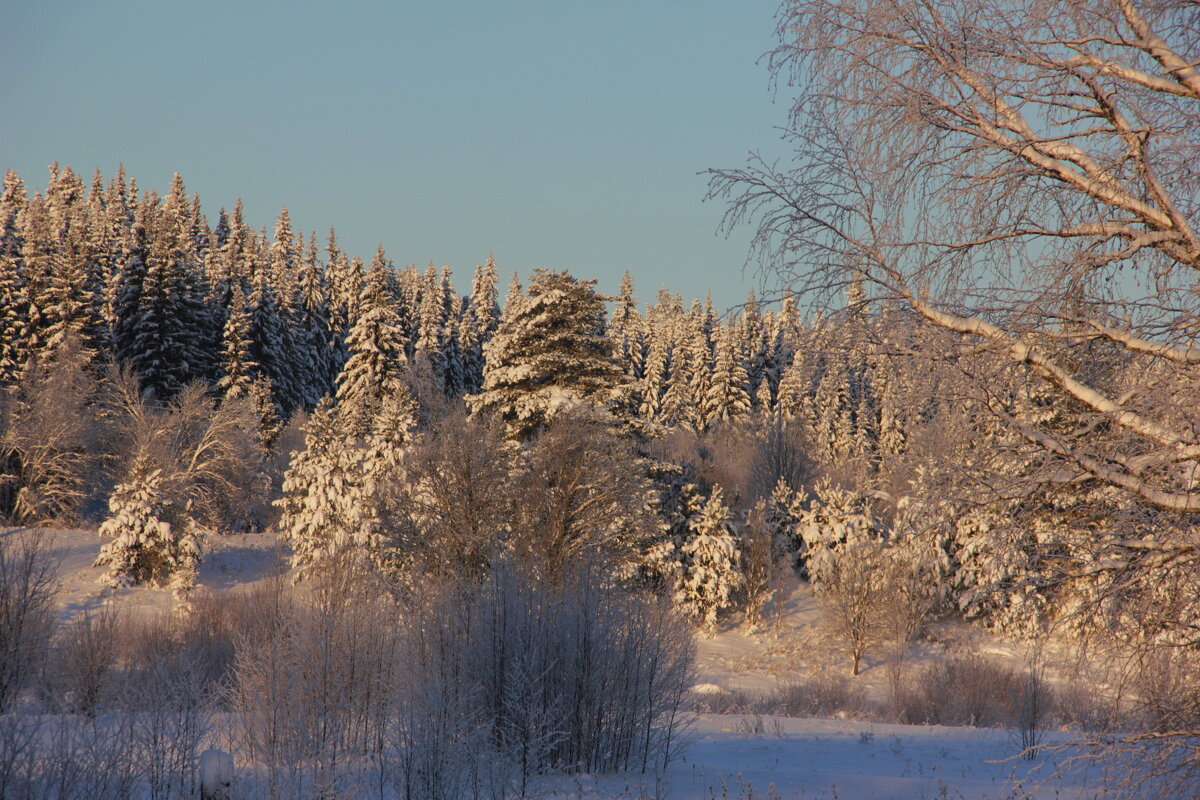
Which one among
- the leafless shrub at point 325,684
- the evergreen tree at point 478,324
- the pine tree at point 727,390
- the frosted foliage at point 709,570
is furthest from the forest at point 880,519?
the evergreen tree at point 478,324

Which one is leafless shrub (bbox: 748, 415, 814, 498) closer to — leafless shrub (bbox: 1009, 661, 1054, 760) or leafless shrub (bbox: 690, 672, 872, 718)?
leafless shrub (bbox: 690, 672, 872, 718)

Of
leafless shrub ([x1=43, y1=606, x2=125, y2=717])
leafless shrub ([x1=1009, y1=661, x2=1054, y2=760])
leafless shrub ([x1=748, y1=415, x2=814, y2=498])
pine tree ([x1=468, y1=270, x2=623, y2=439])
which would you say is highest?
pine tree ([x1=468, y1=270, x2=623, y2=439])

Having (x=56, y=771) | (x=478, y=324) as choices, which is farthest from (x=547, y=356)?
(x=478, y=324)

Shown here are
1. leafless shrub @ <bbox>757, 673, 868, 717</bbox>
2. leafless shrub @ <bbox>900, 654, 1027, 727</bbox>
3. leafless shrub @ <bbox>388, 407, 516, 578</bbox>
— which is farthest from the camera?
leafless shrub @ <bbox>388, 407, 516, 578</bbox>

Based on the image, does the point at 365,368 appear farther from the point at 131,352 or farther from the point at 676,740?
the point at 676,740

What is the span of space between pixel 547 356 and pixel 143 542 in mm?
14463

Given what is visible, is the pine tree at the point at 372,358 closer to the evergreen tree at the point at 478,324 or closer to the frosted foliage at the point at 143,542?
the frosted foliage at the point at 143,542

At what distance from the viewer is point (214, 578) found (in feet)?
105

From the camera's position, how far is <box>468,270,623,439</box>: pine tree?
30.1m

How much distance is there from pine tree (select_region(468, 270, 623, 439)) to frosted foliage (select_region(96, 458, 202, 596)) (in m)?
10.6

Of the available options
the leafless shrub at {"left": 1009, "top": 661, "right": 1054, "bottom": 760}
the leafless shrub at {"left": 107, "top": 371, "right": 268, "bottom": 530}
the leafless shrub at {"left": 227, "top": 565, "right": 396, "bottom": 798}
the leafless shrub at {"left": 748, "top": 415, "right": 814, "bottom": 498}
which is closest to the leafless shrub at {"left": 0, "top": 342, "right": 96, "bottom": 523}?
the leafless shrub at {"left": 107, "top": 371, "right": 268, "bottom": 530}

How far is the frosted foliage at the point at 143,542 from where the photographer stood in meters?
28.2

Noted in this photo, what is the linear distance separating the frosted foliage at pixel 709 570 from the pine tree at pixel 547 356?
7093 millimetres

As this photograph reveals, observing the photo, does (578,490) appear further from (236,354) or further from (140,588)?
(236,354)
